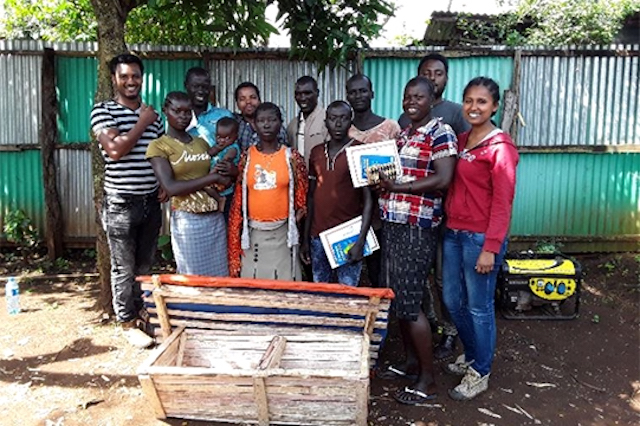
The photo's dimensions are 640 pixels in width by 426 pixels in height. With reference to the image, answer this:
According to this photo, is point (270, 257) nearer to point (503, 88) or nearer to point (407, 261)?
point (407, 261)

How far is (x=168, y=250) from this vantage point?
596 cm

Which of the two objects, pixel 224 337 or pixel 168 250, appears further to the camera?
pixel 168 250

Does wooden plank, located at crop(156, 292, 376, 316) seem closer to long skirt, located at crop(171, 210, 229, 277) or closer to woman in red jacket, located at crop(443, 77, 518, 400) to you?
long skirt, located at crop(171, 210, 229, 277)

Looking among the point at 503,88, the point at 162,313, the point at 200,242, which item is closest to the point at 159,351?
the point at 162,313

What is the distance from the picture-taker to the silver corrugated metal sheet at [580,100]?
5992mm

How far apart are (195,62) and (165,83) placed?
40 centimetres

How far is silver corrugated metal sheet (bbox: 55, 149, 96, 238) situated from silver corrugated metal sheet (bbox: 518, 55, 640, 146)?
16.0ft

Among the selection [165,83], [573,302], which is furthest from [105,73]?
[573,302]

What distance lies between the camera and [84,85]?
605 cm

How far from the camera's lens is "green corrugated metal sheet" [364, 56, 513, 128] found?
597 cm

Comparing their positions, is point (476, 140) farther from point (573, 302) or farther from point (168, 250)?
point (168, 250)

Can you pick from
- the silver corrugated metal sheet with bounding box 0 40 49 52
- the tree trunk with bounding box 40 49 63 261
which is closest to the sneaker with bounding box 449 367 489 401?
the tree trunk with bounding box 40 49 63 261

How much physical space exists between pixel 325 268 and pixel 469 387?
120cm

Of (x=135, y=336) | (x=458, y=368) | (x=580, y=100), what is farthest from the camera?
(x=580, y=100)
